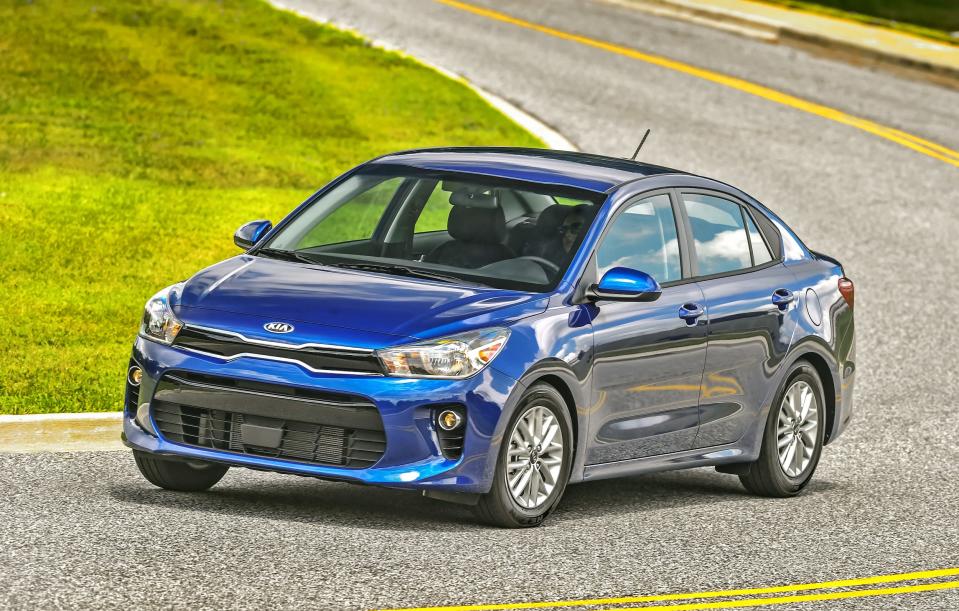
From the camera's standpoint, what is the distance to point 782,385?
978 centimetres

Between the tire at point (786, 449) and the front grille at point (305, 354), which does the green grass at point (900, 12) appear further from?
the front grille at point (305, 354)

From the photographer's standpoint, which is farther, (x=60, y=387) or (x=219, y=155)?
(x=219, y=155)

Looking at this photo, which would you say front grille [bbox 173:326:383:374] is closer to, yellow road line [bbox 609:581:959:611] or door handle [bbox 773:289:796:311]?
yellow road line [bbox 609:581:959:611]

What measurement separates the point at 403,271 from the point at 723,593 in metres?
2.28

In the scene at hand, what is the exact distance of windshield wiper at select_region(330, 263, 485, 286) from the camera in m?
8.42

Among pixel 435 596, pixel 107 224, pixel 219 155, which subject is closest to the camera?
pixel 435 596

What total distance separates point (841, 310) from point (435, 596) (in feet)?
14.0

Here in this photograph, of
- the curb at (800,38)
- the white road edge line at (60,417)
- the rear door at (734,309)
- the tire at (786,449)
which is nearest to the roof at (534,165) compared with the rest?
the rear door at (734,309)

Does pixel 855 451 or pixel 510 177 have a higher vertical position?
pixel 510 177

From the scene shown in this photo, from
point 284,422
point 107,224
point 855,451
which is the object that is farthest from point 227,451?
point 107,224

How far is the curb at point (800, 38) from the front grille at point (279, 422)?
2400 centimetres

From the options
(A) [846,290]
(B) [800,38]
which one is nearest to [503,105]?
(B) [800,38]

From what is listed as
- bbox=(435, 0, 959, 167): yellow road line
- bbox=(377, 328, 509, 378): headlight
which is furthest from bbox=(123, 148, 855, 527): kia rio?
bbox=(435, 0, 959, 167): yellow road line

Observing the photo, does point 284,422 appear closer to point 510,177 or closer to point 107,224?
point 510,177
